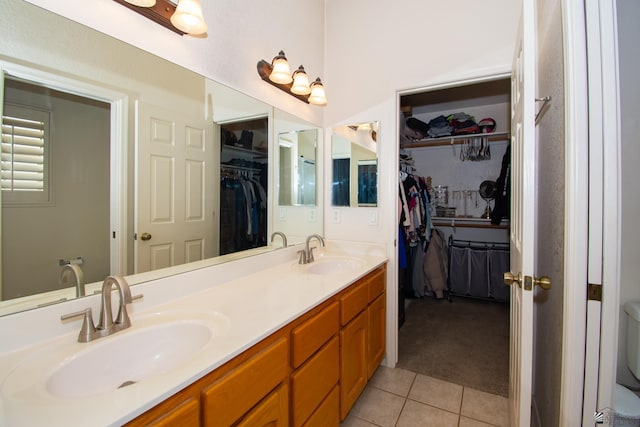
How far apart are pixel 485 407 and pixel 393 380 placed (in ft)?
1.80

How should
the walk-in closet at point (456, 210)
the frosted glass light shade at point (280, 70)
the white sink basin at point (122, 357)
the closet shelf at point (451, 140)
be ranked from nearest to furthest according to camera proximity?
the white sink basin at point (122, 357)
the frosted glass light shade at point (280, 70)
the walk-in closet at point (456, 210)
the closet shelf at point (451, 140)

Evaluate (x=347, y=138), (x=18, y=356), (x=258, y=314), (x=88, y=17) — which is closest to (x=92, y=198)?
(x=18, y=356)

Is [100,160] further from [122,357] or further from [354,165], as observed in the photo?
[354,165]

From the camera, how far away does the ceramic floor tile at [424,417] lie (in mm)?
1571

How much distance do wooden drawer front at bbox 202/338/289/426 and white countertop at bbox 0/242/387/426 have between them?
59mm

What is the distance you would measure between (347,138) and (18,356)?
81.0 inches

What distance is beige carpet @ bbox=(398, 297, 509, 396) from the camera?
6.61ft

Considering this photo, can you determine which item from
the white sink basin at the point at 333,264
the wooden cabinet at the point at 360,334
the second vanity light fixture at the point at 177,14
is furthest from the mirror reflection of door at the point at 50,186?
the white sink basin at the point at 333,264

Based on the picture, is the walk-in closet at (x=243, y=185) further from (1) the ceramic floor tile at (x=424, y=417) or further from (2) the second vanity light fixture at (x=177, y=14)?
(1) the ceramic floor tile at (x=424, y=417)

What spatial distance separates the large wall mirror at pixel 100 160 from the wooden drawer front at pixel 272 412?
0.65 m

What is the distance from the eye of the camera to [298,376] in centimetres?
108

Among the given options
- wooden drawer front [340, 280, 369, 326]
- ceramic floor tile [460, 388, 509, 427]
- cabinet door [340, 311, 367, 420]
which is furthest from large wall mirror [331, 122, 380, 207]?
ceramic floor tile [460, 388, 509, 427]

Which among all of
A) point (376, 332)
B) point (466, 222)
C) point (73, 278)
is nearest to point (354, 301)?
point (376, 332)

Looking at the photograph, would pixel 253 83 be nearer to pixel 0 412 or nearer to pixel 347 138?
pixel 347 138
